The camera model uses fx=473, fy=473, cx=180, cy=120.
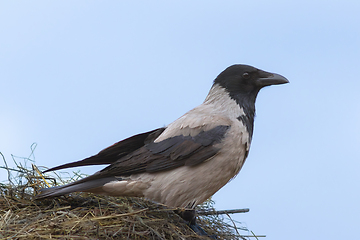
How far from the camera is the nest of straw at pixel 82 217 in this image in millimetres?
2592

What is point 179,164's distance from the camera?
9.75 ft

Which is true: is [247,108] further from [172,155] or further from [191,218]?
[191,218]

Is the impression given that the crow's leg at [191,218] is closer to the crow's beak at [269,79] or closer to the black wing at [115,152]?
the black wing at [115,152]

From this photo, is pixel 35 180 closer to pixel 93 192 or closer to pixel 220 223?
pixel 93 192

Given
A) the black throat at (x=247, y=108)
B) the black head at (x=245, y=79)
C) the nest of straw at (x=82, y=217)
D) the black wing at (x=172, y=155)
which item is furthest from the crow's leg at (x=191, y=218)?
the black head at (x=245, y=79)

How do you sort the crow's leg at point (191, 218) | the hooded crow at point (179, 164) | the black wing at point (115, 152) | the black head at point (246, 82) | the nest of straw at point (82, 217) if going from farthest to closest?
1. the black head at point (246, 82)
2. the black wing at point (115, 152)
3. the crow's leg at point (191, 218)
4. the hooded crow at point (179, 164)
5. the nest of straw at point (82, 217)

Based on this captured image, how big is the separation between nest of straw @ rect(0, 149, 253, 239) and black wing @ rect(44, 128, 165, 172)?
213 millimetres

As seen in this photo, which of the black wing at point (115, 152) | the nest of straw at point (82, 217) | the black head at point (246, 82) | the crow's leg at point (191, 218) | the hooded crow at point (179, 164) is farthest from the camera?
the black head at point (246, 82)

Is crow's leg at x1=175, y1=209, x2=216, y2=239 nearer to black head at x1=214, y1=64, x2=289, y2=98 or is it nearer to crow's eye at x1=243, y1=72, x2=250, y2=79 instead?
black head at x1=214, y1=64, x2=289, y2=98

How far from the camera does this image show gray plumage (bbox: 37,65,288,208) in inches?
116

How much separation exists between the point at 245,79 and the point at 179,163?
32.0 inches

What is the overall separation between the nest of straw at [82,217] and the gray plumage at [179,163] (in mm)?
111

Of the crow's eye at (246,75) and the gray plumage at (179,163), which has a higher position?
the crow's eye at (246,75)

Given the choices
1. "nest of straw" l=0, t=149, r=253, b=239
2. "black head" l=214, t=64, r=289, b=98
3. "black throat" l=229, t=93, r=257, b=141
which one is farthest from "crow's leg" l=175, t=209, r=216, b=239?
"black head" l=214, t=64, r=289, b=98
